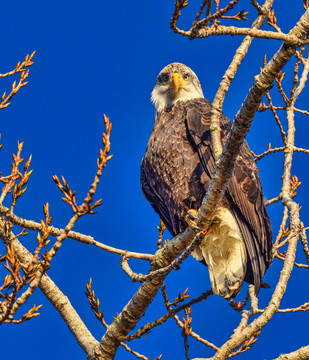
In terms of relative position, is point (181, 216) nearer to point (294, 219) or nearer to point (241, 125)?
point (294, 219)

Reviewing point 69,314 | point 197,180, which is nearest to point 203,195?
point 197,180

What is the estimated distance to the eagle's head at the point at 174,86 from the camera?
5.41 meters

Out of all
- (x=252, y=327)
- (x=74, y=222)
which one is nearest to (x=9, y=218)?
(x=74, y=222)

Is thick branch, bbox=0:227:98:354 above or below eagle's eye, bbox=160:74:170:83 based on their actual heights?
below

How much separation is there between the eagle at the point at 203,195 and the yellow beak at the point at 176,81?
600mm

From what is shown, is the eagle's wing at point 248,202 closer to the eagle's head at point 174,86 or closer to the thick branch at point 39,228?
the eagle's head at point 174,86

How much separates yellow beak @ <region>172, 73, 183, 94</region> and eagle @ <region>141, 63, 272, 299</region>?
0.60 meters

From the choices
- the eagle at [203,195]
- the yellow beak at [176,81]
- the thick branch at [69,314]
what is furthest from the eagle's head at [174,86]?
the thick branch at [69,314]

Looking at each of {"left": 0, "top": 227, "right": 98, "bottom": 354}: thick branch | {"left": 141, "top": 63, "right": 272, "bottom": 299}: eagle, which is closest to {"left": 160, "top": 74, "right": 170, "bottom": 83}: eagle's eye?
{"left": 141, "top": 63, "right": 272, "bottom": 299}: eagle

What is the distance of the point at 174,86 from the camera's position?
5.45 metres

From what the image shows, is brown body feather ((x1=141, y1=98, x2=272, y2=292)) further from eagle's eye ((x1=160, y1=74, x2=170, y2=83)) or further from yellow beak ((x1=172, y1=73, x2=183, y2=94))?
eagle's eye ((x1=160, y1=74, x2=170, y2=83))

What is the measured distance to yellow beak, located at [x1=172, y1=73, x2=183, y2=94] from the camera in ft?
17.7

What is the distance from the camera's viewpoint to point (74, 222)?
85.4 inches

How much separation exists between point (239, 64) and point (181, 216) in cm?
192
